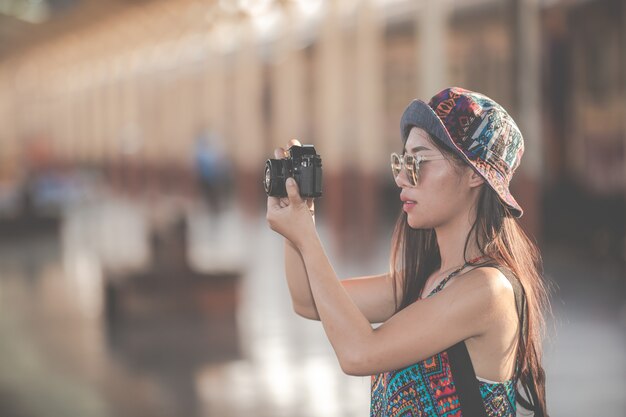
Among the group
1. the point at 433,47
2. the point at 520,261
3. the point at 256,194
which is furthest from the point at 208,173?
the point at 520,261

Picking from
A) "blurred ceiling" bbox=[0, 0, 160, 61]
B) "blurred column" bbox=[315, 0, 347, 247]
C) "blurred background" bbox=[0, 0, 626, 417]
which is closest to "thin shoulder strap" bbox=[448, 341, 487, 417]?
"blurred background" bbox=[0, 0, 626, 417]

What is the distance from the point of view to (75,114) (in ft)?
122

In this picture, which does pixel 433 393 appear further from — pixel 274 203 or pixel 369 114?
pixel 369 114

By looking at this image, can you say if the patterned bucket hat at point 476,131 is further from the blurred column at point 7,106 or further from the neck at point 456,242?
the blurred column at point 7,106

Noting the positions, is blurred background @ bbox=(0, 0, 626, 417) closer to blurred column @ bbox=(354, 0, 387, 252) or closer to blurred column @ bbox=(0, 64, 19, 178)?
blurred column @ bbox=(354, 0, 387, 252)

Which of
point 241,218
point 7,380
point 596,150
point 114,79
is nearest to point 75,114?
point 114,79

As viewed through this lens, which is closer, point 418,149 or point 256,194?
point 418,149

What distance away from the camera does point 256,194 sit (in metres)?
18.4

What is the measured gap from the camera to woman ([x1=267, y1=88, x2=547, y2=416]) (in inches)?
64.3

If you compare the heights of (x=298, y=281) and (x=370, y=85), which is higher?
(x=370, y=85)

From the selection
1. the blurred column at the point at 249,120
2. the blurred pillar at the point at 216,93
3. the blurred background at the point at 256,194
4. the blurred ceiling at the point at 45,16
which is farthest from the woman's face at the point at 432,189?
the blurred ceiling at the point at 45,16

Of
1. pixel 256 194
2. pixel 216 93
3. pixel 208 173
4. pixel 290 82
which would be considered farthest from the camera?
pixel 216 93

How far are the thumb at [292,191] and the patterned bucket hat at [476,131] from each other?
0.29m

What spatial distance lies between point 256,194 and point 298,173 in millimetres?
16735
